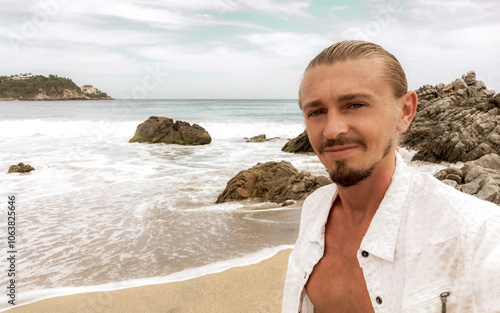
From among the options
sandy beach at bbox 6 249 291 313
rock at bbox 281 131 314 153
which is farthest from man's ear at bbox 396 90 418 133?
rock at bbox 281 131 314 153

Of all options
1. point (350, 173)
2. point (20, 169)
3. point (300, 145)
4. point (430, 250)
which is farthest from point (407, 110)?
point (300, 145)

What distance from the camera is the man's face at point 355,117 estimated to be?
1.58 m

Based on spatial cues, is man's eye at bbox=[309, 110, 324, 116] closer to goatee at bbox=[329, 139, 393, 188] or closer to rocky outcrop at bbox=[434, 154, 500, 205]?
goatee at bbox=[329, 139, 393, 188]

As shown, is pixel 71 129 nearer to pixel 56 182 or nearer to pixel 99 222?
pixel 56 182

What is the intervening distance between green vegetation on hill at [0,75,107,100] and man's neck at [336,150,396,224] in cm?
13126

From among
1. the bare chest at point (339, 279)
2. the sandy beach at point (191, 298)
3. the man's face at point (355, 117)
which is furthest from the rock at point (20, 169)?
the man's face at point (355, 117)

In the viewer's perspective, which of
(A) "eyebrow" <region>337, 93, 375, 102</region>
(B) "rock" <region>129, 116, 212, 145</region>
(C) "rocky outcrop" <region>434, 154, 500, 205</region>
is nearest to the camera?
(A) "eyebrow" <region>337, 93, 375, 102</region>

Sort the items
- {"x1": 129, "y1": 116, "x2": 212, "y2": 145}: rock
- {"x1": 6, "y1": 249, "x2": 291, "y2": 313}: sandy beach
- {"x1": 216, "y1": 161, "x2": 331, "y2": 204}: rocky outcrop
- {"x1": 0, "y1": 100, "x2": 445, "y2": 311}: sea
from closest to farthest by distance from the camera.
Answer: {"x1": 6, "y1": 249, "x2": 291, "y2": 313}: sandy beach → {"x1": 0, "y1": 100, "x2": 445, "y2": 311}: sea → {"x1": 216, "y1": 161, "x2": 331, "y2": 204}: rocky outcrop → {"x1": 129, "y1": 116, "x2": 212, "y2": 145}: rock

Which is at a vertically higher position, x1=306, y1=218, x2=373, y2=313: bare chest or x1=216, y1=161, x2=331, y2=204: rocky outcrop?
x1=306, y1=218, x2=373, y2=313: bare chest

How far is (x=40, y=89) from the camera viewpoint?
117 metres

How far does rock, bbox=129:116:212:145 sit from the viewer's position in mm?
23812

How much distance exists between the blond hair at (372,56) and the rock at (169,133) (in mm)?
22394

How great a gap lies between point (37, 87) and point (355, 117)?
443 ft

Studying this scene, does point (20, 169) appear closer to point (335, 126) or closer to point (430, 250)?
point (335, 126)
